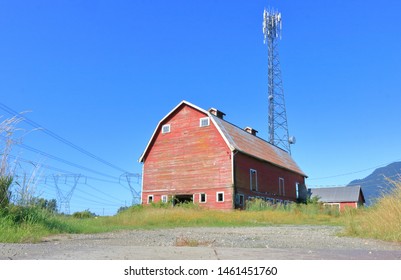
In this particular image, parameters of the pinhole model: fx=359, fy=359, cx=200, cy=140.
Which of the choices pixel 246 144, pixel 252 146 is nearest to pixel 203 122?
pixel 246 144

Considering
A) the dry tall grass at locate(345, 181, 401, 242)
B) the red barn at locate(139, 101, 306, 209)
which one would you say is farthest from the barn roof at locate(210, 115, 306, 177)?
the dry tall grass at locate(345, 181, 401, 242)

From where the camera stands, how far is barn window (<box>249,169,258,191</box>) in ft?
95.2

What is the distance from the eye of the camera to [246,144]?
30719 millimetres

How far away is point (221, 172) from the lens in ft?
89.0

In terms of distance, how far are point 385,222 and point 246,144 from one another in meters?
23.0

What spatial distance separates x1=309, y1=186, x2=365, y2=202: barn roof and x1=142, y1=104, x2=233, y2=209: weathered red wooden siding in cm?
2790

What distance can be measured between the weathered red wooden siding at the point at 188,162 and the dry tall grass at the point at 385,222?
17.3 meters

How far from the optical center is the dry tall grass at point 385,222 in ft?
24.3

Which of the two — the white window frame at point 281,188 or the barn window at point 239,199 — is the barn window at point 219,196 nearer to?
the barn window at point 239,199

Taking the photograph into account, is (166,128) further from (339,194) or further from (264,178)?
(339,194)

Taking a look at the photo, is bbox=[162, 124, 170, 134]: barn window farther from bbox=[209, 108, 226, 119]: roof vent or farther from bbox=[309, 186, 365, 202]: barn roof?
bbox=[309, 186, 365, 202]: barn roof
